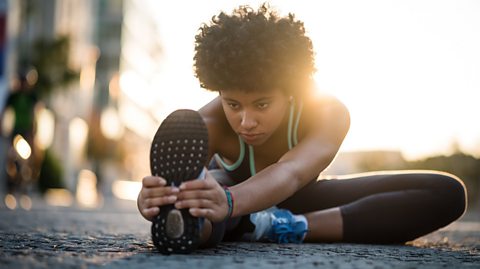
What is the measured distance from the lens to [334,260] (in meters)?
2.03

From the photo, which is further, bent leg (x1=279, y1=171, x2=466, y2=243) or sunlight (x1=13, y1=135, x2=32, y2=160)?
sunlight (x1=13, y1=135, x2=32, y2=160)

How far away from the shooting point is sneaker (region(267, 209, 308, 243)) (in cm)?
274

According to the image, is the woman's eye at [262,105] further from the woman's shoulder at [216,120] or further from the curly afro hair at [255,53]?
the woman's shoulder at [216,120]

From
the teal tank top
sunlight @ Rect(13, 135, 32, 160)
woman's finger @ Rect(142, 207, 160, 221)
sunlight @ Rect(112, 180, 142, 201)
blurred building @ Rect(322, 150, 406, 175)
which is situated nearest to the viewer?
woman's finger @ Rect(142, 207, 160, 221)

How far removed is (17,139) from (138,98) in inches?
1934

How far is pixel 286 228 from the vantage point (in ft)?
8.96

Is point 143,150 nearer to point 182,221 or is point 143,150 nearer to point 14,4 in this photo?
point 14,4

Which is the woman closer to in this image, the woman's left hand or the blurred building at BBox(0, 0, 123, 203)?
the woman's left hand

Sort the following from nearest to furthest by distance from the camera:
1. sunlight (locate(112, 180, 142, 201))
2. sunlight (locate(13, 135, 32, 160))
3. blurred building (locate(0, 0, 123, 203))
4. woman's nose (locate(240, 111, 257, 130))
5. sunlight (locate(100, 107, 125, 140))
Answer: woman's nose (locate(240, 111, 257, 130)) < sunlight (locate(13, 135, 32, 160)) < blurred building (locate(0, 0, 123, 203)) < sunlight (locate(112, 180, 142, 201)) < sunlight (locate(100, 107, 125, 140))

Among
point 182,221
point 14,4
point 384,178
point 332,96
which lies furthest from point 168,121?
point 14,4

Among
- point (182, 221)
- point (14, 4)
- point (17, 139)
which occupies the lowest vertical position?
point (182, 221)

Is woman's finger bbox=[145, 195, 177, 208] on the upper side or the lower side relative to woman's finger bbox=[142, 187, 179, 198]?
lower

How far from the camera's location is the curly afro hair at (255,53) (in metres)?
2.40

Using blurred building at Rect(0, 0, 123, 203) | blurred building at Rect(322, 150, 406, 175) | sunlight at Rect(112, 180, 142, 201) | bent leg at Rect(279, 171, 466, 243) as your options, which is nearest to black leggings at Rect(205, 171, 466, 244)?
bent leg at Rect(279, 171, 466, 243)
